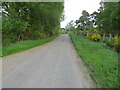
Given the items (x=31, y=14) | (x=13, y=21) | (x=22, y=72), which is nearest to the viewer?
(x=22, y=72)

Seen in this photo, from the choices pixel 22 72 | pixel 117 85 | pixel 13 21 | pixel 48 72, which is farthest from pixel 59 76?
pixel 13 21

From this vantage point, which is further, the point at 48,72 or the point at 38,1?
the point at 38,1

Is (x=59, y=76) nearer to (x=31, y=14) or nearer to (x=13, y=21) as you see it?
(x=13, y=21)

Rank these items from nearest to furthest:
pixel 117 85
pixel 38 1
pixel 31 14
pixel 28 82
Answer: pixel 117 85, pixel 28 82, pixel 38 1, pixel 31 14

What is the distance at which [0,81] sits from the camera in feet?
11.1

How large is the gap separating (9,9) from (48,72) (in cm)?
837

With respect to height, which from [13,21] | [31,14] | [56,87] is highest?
[31,14]

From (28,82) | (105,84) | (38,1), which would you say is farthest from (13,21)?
(105,84)

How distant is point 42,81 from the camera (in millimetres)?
3393

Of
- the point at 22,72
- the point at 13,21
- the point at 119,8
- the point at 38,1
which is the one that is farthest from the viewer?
the point at 38,1

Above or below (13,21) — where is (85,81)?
below

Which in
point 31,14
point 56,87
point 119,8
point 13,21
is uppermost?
point 31,14

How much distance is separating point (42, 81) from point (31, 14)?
12172mm

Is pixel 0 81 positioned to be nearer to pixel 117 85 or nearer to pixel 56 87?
pixel 56 87
